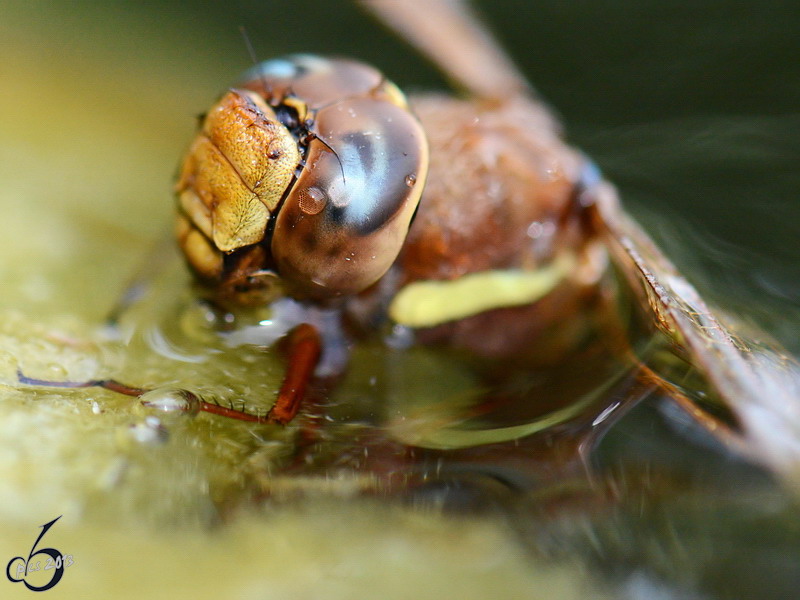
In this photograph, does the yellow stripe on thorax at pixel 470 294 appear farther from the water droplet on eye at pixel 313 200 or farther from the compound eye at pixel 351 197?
the water droplet on eye at pixel 313 200

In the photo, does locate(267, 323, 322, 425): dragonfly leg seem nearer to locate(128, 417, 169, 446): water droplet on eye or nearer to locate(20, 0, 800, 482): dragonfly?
locate(20, 0, 800, 482): dragonfly

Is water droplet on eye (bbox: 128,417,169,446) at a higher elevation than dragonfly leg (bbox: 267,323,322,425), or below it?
below

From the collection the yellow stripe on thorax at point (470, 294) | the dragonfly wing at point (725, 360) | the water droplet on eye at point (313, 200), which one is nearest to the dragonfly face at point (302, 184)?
the water droplet on eye at point (313, 200)

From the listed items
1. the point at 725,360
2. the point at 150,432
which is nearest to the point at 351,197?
the point at 150,432

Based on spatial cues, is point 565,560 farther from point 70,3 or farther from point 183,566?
point 70,3

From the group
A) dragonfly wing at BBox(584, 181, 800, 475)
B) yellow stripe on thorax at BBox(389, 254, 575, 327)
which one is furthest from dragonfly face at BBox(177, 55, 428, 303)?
dragonfly wing at BBox(584, 181, 800, 475)

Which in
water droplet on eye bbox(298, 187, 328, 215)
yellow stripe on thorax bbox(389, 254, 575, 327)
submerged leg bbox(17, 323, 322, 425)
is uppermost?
water droplet on eye bbox(298, 187, 328, 215)

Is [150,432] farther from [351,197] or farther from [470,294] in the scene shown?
[470,294]

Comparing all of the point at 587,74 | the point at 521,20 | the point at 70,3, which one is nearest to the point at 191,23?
the point at 70,3
